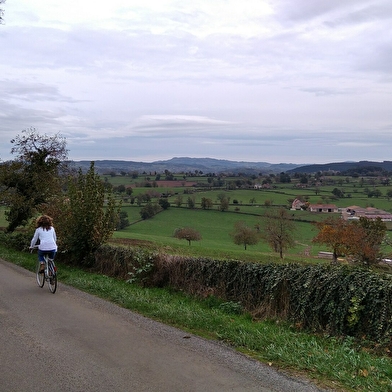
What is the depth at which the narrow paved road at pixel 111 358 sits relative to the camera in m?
4.86

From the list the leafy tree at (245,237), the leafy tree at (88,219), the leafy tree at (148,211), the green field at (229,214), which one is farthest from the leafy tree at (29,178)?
the leafy tree at (148,211)

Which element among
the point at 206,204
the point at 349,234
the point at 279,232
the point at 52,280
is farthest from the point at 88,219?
the point at 206,204

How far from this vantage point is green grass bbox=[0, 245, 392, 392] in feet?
16.4

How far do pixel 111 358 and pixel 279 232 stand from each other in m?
49.4

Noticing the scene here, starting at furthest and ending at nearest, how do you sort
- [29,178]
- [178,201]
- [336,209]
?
[178,201], [336,209], [29,178]

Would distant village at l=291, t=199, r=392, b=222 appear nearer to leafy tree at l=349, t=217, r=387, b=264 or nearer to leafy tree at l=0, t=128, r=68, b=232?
leafy tree at l=349, t=217, r=387, b=264

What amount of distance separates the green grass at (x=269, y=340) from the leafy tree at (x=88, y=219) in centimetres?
366

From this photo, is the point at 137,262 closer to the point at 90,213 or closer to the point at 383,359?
the point at 90,213

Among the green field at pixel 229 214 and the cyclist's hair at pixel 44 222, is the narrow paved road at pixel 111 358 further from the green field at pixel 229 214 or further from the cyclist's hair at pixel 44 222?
the green field at pixel 229 214

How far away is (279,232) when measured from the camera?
53562 millimetres

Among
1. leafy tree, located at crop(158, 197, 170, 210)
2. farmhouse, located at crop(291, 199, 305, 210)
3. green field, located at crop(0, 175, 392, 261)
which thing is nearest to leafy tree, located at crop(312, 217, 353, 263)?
green field, located at crop(0, 175, 392, 261)

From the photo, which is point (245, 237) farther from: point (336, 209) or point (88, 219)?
point (88, 219)

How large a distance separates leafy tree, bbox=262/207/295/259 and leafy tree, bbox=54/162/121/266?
3937 cm

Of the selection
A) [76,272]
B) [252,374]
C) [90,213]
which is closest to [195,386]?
[252,374]
